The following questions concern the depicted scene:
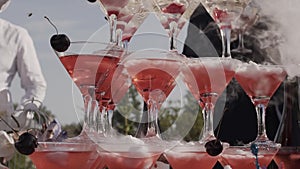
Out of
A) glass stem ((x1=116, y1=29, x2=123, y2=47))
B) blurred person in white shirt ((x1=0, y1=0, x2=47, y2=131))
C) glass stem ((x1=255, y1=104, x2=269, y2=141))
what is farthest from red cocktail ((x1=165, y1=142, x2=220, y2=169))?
blurred person in white shirt ((x1=0, y1=0, x2=47, y2=131))

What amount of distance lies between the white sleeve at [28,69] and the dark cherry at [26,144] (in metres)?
2.21

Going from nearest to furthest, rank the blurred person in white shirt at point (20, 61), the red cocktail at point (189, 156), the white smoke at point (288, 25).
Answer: the red cocktail at point (189, 156), the white smoke at point (288, 25), the blurred person in white shirt at point (20, 61)

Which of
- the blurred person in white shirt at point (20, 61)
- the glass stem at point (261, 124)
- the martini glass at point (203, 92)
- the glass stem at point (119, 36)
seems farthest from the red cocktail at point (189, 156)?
the blurred person in white shirt at point (20, 61)

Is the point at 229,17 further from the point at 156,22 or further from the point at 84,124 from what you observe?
the point at 84,124

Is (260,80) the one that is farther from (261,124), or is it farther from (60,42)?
(60,42)

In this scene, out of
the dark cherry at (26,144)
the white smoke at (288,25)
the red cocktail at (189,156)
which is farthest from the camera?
the white smoke at (288,25)

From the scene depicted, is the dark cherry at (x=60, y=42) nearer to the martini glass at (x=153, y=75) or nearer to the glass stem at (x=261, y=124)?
the martini glass at (x=153, y=75)

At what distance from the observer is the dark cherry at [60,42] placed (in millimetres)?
1093

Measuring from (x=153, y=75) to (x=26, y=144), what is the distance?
10.7 inches

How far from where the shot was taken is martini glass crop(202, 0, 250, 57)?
4.04 feet

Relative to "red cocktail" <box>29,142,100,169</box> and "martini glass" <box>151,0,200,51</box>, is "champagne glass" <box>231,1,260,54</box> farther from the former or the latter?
"red cocktail" <box>29,142,100,169</box>

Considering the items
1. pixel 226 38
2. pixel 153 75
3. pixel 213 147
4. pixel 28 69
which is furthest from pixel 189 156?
pixel 28 69

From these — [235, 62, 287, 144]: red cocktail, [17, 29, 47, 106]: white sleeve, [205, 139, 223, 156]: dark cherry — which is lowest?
[17, 29, 47, 106]: white sleeve

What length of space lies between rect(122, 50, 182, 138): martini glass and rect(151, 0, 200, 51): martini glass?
59mm
